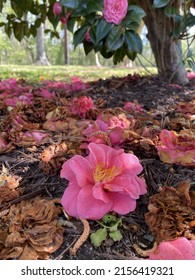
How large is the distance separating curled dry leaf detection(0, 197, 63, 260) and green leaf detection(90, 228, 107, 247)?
0.26 feet

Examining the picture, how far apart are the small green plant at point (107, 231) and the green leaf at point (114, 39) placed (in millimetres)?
1064

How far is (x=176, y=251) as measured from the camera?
2.44 feet

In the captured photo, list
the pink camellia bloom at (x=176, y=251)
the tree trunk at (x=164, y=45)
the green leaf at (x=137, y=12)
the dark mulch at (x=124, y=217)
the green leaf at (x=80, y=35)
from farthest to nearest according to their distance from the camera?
the tree trunk at (x=164, y=45) → the green leaf at (x=80, y=35) → the green leaf at (x=137, y=12) → the dark mulch at (x=124, y=217) → the pink camellia bloom at (x=176, y=251)

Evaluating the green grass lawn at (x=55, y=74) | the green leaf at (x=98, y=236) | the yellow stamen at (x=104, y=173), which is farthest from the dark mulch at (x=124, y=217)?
the green grass lawn at (x=55, y=74)

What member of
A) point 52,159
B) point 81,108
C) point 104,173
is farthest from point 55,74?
point 104,173

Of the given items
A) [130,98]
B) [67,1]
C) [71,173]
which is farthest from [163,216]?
[130,98]

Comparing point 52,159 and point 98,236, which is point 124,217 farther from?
point 52,159

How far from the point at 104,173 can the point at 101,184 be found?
0.05 m

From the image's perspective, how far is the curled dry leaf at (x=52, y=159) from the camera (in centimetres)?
115

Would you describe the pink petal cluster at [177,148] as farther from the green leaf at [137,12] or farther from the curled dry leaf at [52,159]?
the green leaf at [137,12]

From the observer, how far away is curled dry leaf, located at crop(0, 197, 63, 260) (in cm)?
81

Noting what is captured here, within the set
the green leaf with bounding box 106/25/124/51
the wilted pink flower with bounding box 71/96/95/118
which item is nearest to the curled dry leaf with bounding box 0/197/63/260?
the wilted pink flower with bounding box 71/96/95/118

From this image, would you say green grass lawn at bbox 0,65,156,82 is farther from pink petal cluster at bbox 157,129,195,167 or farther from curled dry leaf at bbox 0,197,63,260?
curled dry leaf at bbox 0,197,63,260

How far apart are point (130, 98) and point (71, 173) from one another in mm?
1541
